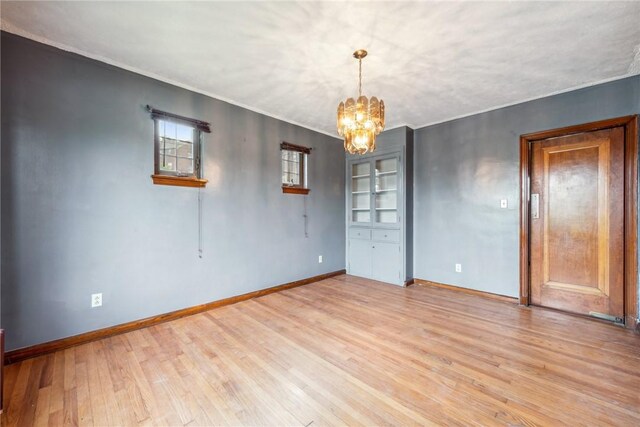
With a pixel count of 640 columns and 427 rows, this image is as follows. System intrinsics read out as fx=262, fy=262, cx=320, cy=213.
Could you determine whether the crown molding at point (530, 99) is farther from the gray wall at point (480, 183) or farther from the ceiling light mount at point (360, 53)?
the ceiling light mount at point (360, 53)

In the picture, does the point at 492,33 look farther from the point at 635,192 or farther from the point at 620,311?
the point at 620,311

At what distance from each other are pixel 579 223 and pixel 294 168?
354 centimetres

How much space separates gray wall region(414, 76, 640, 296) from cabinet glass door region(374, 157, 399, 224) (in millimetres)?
346

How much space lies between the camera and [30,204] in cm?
204

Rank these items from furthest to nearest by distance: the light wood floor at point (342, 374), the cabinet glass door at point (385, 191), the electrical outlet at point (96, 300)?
1. the cabinet glass door at point (385, 191)
2. the electrical outlet at point (96, 300)
3. the light wood floor at point (342, 374)

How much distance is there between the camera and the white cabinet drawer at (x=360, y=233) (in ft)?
14.6

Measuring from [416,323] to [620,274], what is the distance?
210 cm

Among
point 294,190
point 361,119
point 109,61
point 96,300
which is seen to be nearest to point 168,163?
point 109,61

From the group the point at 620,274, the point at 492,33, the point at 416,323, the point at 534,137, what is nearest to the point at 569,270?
the point at 620,274

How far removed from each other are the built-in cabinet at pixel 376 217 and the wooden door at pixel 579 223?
1.62 m

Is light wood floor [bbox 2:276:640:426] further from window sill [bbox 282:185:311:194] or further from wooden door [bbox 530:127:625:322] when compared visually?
window sill [bbox 282:185:311:194]

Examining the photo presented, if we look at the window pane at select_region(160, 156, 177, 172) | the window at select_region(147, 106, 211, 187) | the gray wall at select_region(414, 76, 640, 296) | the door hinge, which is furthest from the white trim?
the door hinge

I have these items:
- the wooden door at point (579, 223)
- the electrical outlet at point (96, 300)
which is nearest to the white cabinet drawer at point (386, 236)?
the wooden door at point (579, 223)

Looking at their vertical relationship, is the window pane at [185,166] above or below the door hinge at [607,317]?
above
